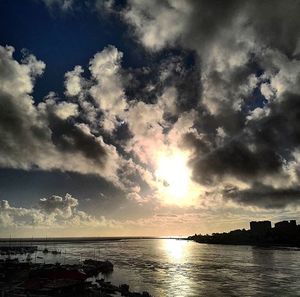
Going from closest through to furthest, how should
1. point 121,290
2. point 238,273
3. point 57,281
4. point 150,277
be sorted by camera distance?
point 57,281
point 121,290
point 150,277
point 238,273

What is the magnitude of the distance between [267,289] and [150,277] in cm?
3917

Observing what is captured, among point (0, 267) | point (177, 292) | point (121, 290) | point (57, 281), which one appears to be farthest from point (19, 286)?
point (0, 267)

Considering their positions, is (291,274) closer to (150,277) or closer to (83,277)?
(150,277)

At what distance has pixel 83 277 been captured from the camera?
291ft

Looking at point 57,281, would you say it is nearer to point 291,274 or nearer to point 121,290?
point 121,290

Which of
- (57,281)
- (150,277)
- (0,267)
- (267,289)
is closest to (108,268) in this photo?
(150,277)

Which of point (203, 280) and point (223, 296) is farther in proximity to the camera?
point (203, 280)

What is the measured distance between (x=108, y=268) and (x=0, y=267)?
128 feet

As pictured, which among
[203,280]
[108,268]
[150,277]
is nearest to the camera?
[203,280]

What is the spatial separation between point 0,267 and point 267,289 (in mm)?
91795

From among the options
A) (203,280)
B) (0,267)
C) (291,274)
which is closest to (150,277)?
(203,280)

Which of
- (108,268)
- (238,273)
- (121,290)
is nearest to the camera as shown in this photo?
(121,290)

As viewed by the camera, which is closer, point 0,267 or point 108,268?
point 0,267

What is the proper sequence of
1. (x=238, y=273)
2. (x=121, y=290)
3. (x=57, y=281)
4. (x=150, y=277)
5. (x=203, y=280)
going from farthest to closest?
(x=238, y=273) < (x=150, y=277) < (x=203, y=280) < (x=121, y=290) < (x=57, y=281)
